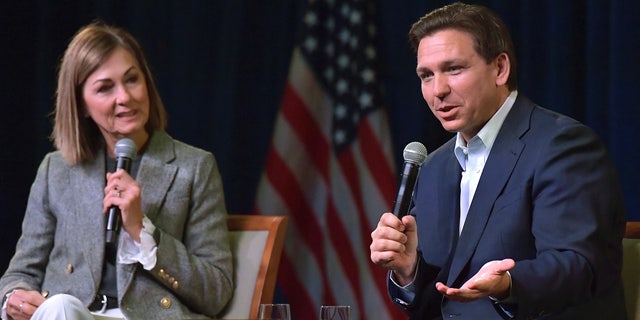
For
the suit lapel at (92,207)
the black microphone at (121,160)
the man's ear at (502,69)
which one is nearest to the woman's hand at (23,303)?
the suit lapel at (92,207)

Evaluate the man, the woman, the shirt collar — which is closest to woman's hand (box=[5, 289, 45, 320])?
the woman

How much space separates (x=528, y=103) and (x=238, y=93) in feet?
8.01

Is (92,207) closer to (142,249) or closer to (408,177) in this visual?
(142,249)

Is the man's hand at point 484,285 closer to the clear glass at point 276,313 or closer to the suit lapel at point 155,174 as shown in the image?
the clear glass at point 276,313

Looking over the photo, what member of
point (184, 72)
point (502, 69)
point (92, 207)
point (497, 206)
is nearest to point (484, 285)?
point (497, 206)

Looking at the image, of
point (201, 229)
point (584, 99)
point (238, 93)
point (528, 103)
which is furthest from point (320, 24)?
point (528, 103)

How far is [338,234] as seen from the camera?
4754 millimetres

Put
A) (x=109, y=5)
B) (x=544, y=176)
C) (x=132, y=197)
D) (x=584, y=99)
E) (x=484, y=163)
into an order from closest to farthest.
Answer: (x=544, y=176) < (x=484, y=163) < (x=132, y=197) < (x=584, y=99) < (x=109, y=5)

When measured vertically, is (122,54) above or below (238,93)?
above

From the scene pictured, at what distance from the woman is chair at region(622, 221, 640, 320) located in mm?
1324

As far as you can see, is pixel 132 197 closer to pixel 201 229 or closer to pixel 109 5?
pixel 201 229

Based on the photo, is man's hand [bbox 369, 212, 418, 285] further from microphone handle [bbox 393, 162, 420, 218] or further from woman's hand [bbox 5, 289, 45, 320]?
woman's hand [bbox 5, 289, 45, 320]

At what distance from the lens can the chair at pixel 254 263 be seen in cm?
344

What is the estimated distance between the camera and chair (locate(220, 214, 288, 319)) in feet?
11.3
